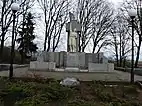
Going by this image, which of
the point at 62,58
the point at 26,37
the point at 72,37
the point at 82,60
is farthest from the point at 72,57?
the point at 26,37

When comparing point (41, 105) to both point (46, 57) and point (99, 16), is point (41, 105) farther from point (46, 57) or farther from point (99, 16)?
point (99, 16)

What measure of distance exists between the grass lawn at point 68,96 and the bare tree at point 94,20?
27762mm

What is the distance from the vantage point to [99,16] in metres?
41.1

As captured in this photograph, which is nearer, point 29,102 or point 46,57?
point 29,102

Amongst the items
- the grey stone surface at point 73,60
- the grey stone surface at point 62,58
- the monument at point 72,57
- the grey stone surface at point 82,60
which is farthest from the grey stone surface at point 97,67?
the grey stone surface at point 62,58

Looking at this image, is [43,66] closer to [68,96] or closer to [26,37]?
[68,96]

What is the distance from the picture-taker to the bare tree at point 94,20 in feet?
129

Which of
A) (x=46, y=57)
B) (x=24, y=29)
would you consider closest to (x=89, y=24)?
(x=24, y=29)

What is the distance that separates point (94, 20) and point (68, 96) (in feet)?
105

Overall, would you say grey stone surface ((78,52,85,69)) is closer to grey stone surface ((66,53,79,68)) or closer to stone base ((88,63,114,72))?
grey stone surface ((66,53,79,68))

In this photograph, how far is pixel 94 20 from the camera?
41.1 m

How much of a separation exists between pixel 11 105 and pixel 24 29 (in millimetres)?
35436

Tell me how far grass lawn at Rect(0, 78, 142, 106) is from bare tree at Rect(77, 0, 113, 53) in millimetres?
27762

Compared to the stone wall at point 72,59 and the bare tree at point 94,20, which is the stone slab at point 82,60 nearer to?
the stone wall at point 72,59
